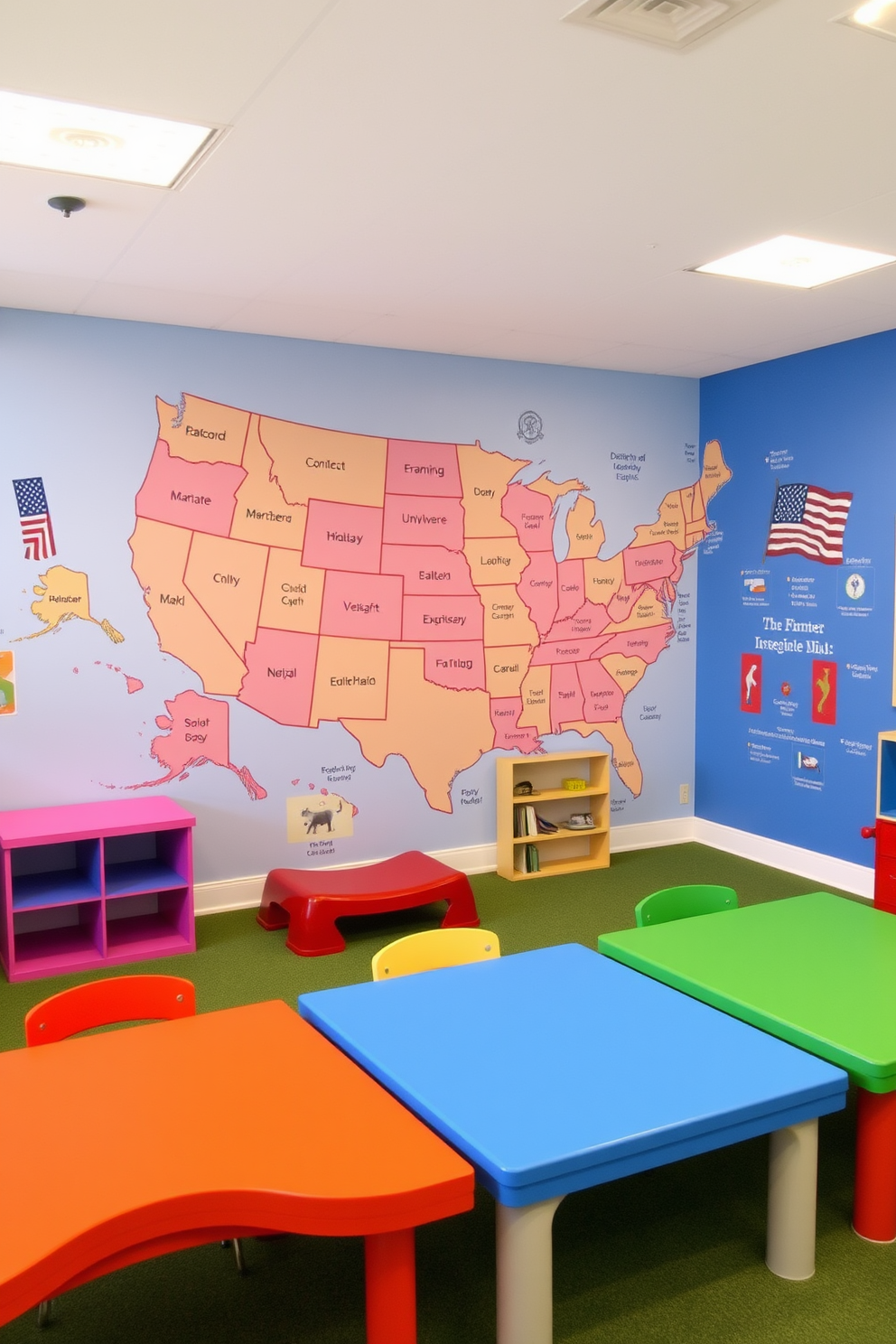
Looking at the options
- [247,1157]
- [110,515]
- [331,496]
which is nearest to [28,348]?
[110,515]

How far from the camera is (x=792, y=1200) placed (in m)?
2.35

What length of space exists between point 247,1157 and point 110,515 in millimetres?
3709

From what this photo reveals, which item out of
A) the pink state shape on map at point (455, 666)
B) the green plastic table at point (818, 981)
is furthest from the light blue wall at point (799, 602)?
the green plastic table at point (818, 981)

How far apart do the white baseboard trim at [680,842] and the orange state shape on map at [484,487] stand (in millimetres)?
1758

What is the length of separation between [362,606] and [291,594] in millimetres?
387

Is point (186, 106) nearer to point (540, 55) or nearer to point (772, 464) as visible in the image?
point (540, 55)

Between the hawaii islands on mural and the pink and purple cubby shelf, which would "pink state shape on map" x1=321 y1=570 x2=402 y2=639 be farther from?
the pink and purple cubby shelf

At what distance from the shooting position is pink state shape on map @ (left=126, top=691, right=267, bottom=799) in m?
5.12

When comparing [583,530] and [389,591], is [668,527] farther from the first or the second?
[389,591]

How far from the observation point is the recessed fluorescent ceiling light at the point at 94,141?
282 cm

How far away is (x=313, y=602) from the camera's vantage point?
5.39 meters

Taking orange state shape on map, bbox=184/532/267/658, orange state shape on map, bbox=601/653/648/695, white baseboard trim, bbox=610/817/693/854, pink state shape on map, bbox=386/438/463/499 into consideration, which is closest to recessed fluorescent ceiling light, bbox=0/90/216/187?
orange state shape on map, bbox=184/532/267/658

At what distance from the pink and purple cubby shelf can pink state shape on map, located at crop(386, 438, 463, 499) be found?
6.55 ft

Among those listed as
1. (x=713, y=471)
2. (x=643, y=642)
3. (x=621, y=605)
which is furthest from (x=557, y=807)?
(x=713, y=471)
